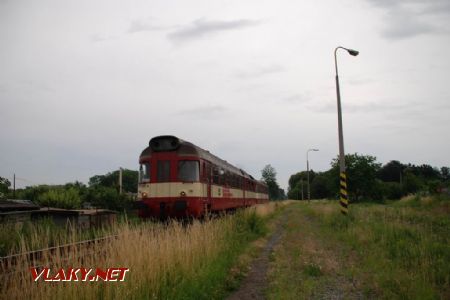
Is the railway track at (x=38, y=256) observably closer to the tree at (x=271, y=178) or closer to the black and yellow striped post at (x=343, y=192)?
the black and yellow striped post at (x=343, y=192)

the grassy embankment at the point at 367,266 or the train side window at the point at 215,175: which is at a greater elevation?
the train side window at the point at 215,175

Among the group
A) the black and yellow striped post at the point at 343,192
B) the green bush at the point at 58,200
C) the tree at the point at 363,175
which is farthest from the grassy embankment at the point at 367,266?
the tree at the point at 363,175

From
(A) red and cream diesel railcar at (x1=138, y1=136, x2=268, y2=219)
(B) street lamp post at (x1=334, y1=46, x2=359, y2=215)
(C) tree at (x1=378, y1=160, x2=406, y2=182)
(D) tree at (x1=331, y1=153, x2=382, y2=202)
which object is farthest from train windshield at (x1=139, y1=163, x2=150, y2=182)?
(C) tree at (x1=378, y1=160, x2=406, y2=182)

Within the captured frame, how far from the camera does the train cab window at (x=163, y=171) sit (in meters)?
15.4

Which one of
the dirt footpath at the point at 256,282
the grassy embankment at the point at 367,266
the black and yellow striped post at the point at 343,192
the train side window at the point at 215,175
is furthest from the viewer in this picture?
the black and yellow striped post at the point at 343,192

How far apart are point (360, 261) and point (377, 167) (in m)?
41.2

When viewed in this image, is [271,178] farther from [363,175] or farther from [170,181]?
[170,181]

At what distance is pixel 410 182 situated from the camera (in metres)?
78.4

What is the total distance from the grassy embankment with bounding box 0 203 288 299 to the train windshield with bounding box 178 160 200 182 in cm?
522

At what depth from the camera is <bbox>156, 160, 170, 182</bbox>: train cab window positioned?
606 inches

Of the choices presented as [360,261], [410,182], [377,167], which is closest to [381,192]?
[377,167]

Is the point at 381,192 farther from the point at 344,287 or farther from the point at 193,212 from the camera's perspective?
the point at 344,287

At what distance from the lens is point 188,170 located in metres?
15.3

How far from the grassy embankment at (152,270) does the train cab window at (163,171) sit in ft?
18.1
